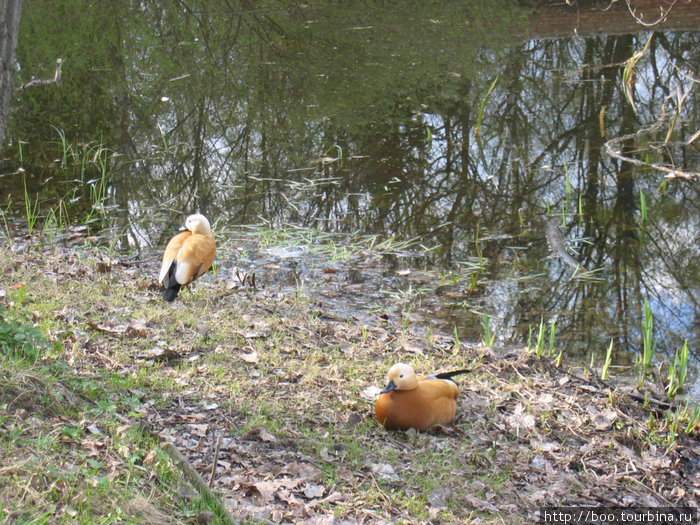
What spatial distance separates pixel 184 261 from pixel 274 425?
5.95 ft

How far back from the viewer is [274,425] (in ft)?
11.9

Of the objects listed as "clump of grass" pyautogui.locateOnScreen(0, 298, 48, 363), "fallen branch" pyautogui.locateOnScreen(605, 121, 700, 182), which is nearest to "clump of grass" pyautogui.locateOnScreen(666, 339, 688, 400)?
"clump of grass" pyautogui.locateOnScreen(0, 298, 48, 363)

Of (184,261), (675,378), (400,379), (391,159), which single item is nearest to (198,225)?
(184,261)

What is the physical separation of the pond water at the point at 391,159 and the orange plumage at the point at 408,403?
3.84ft

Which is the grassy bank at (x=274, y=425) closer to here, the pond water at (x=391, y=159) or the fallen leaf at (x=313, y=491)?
the fallen leaf at (x=313, y=491)

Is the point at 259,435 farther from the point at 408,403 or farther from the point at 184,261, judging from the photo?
the point at 184,261

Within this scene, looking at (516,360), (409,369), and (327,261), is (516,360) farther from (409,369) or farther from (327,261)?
(327,261)

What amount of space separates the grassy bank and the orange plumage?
0.24 ft

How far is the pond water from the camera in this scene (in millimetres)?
5863

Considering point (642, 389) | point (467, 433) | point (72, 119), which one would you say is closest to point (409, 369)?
point (467, 433)

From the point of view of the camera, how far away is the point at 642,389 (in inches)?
178

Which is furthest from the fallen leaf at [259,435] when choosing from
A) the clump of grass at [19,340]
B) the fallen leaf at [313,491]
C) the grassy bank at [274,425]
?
the clump of grass at [19,340]

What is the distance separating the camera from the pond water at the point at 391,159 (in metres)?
5.86

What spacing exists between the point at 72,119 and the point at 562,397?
725 cm
